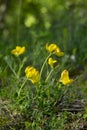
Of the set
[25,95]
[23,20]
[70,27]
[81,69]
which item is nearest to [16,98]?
[25,95]

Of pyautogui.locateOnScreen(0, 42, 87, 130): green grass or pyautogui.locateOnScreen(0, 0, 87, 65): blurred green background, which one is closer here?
pyautogui.locateOnScreen(0, 42, 87, 130): green grass

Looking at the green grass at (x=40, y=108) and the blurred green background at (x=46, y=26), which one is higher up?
the blurred green background at (x=46, y=26)

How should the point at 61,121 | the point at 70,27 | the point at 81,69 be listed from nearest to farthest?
the point at 61,121 → the point at 81,69 → the point at 70,27

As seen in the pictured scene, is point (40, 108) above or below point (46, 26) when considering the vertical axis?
below

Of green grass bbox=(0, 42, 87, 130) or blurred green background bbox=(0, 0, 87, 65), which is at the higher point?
blurred green background bbox=(0, 0, 87, 65)

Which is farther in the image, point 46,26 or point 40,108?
point 46,26

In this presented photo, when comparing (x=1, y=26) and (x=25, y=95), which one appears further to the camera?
(x=1, y=26)

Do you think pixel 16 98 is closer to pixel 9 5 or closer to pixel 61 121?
pixel 61 121

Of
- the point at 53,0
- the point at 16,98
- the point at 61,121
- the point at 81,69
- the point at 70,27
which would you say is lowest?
the point at 61,121
